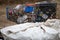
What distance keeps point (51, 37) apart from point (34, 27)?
20 centimetres

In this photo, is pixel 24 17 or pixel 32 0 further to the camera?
pixel 32 0

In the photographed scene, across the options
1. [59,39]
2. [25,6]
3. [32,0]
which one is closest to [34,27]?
[59,39]

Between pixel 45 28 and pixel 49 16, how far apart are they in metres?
0.73

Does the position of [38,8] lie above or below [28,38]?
above

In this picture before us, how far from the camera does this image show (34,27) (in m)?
1.46

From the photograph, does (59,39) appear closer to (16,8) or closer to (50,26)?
(50,26)

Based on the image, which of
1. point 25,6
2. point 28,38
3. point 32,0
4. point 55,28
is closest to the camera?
point 28,38

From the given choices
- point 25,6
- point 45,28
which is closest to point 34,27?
point 45,28

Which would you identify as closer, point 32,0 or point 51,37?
point 51,37

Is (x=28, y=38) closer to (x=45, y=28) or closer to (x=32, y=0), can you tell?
(x=45, y=28)

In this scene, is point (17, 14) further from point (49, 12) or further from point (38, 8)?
point (49, 12)

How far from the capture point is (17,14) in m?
2.10

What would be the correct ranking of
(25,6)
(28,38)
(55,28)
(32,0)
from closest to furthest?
(28,38), (55,28), (25,6), (32,0)

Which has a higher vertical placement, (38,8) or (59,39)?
(38,8)
